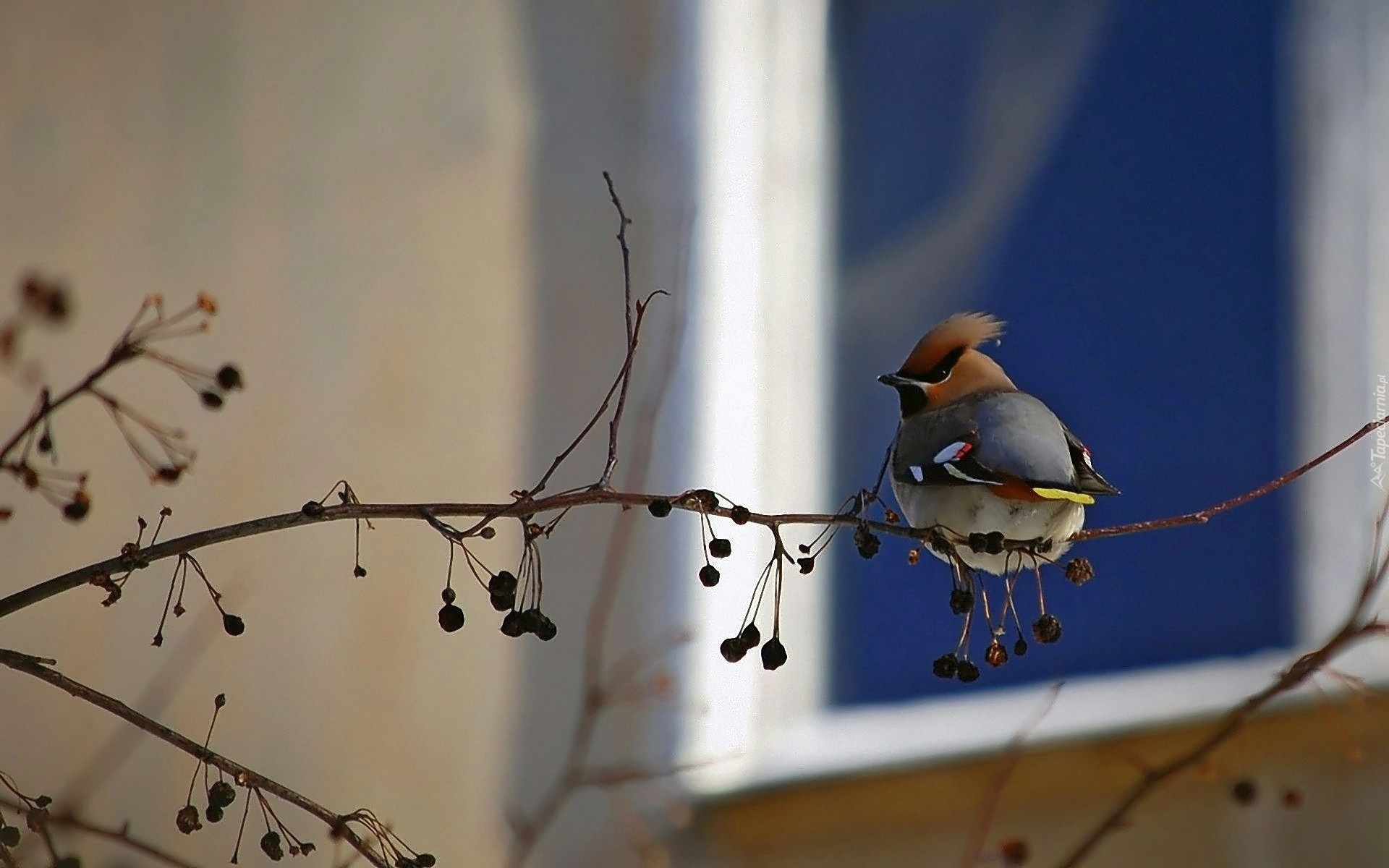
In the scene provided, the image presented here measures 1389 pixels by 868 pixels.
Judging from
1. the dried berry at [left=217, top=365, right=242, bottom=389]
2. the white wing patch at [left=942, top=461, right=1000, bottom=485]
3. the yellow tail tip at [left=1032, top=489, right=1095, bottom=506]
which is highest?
the dried berry at [left=217, top=365, right=242, bottom=389]

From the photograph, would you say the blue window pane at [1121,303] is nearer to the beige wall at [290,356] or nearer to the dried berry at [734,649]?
the beige wall at [290,356]

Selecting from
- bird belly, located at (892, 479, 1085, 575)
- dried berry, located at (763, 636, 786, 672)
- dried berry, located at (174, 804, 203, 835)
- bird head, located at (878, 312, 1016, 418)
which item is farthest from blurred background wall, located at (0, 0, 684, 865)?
dried berry, located at (763, 636, 786, 672)

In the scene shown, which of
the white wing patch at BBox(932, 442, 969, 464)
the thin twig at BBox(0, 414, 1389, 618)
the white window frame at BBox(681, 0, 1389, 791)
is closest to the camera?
the thin twig at BBox(0, 414, 1389, 618)

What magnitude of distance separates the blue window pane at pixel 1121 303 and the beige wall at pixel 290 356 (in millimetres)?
502

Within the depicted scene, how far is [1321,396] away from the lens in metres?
1.68

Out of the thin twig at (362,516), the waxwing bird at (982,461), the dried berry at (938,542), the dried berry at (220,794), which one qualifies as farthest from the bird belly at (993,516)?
the dried berry at (220,794)

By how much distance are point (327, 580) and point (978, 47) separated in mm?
1072

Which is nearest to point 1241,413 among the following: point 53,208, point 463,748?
point 463,748

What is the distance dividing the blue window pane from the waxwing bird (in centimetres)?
57

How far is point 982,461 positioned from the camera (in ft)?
2.86

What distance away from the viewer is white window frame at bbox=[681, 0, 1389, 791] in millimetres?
1655

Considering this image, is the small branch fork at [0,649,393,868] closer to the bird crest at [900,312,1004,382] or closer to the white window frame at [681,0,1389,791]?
the bird crest at [900,312,1004,382]

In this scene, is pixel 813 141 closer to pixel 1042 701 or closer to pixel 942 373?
pixel 1042 701

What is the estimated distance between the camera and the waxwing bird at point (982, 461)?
33.4 inches
